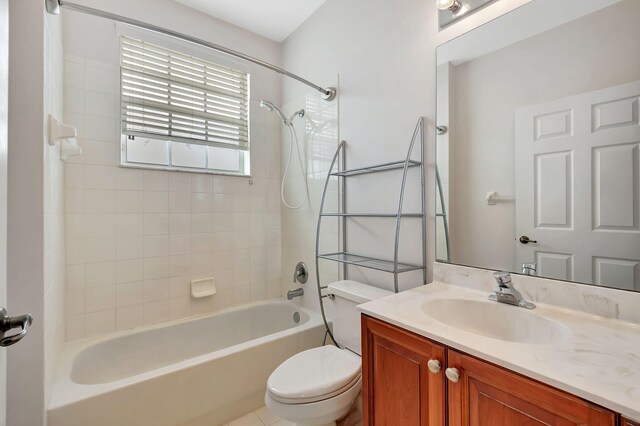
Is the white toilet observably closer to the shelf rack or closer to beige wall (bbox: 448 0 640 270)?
→ the shelf rack

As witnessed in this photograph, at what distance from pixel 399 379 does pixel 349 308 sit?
2.01 feet

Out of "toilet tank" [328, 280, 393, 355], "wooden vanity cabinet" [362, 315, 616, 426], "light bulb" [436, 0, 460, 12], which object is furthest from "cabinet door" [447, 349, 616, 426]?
"light bulb" [436, 0, 460, 12]

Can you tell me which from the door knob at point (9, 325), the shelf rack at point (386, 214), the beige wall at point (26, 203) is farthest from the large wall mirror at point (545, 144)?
the beige wall at point (26, 203)

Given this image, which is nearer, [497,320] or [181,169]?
[497,320]

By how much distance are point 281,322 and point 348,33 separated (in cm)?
225

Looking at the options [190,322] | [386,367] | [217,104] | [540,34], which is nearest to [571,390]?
[386,367]

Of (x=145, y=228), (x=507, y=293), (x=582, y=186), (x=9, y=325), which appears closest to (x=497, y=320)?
(x=507, y=293)

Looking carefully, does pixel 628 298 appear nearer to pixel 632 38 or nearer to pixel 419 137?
pixel 632 38

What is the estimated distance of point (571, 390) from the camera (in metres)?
0.57

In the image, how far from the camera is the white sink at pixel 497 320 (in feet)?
3.04

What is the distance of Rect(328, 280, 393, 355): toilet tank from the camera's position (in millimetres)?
1478

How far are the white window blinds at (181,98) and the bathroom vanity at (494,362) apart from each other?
1876mm

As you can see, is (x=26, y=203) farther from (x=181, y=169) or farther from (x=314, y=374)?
(x=314, y=374)

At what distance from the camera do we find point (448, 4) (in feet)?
4.13
